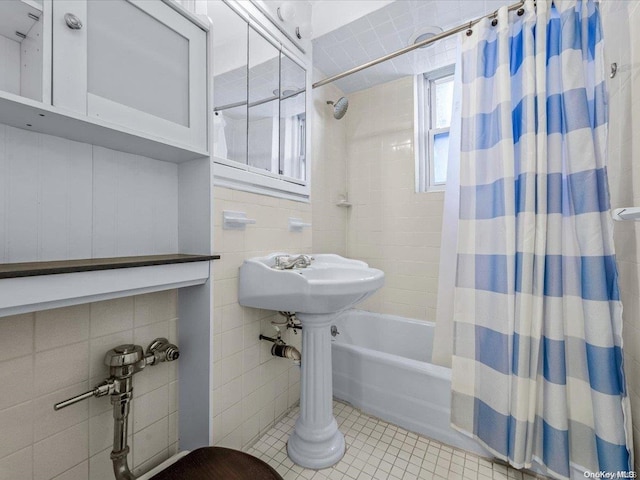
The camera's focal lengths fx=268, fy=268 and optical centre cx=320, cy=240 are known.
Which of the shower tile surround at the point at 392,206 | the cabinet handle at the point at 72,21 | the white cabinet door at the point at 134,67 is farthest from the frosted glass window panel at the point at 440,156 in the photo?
the cabinet handle at the point at 72,21

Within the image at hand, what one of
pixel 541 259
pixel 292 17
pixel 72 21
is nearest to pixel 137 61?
pixel 72 21

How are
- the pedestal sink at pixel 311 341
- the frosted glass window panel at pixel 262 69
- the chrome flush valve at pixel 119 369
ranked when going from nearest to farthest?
the chrome flush valve at pixel 119 369 → the pedestal sink at pixel 311 341 → the frosted glass window panel at pixel 262 69

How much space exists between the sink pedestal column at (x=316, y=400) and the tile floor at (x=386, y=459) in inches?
2.2

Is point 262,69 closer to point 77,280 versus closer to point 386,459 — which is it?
point 77,280

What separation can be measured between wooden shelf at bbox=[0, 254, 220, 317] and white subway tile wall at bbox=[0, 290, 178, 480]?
0.19 m

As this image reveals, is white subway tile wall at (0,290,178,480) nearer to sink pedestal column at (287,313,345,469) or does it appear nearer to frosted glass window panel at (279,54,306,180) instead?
sink pedestal column at (287,313,345,469)

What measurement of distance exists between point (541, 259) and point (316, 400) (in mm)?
1055

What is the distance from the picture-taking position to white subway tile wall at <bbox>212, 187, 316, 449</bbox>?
1050mm

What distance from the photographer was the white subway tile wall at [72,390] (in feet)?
2.18

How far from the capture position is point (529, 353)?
40.1 inches

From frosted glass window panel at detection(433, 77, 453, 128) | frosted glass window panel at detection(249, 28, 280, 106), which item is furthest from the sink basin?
frosted glass window panel at detection(433, 77, 453, 128)

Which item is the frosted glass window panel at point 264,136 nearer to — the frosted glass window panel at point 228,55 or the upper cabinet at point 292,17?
the frosted glass window panel at point 228,55

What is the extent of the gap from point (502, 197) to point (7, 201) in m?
1.58

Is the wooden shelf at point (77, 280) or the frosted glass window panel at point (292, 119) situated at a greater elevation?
the frosted glass window panel at point (292, 119)
